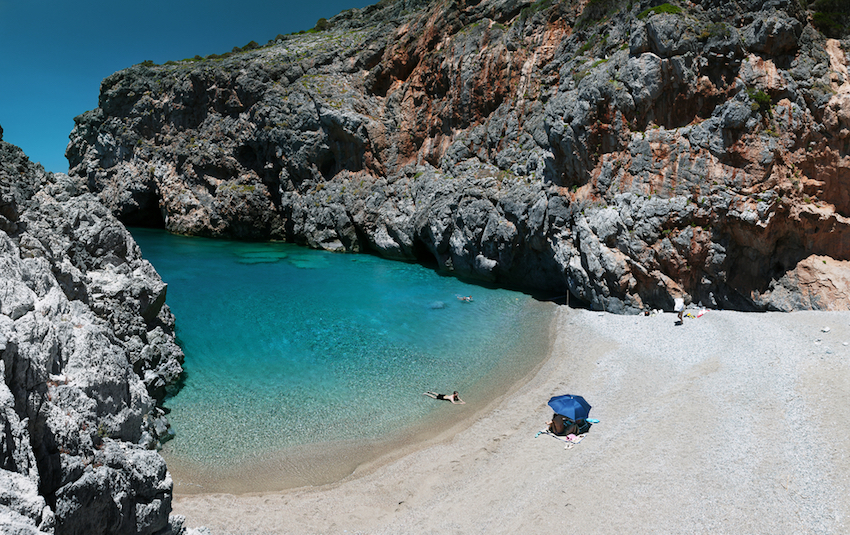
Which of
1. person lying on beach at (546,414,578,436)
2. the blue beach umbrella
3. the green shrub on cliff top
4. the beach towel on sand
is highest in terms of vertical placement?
the green shrub on cliff top

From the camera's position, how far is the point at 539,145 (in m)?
32.8

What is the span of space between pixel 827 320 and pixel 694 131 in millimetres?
10600

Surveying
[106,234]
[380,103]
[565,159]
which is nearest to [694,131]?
[565,159]

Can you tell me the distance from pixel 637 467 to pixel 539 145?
2493 cm

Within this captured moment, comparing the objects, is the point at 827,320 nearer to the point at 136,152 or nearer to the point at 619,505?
the point at 619,505

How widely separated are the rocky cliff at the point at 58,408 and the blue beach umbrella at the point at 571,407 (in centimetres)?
1052

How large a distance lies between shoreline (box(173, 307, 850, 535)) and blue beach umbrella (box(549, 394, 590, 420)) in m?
0.69

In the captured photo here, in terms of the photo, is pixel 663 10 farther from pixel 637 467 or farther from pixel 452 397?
pixel 637 467

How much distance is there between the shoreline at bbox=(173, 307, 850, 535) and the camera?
35.0ft

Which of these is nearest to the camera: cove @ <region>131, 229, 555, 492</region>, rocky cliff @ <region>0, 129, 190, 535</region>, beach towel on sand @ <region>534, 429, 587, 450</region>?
rocky cliff @ <region>0, 129, 190, 535</region>

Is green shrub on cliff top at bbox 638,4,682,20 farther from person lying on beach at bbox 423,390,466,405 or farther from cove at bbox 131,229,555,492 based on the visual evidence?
person lying on beach at bbox 423,390,466,405

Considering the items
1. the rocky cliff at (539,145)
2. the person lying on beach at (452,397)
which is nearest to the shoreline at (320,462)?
the person lying on beach at (452,397)

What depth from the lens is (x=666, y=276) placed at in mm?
24188

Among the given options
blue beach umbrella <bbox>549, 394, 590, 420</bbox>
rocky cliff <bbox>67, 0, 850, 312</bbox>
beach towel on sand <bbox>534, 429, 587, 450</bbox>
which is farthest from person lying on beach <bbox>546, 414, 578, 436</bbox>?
rocky cliff <bbox>67, 0, 850, 312</bbox>
